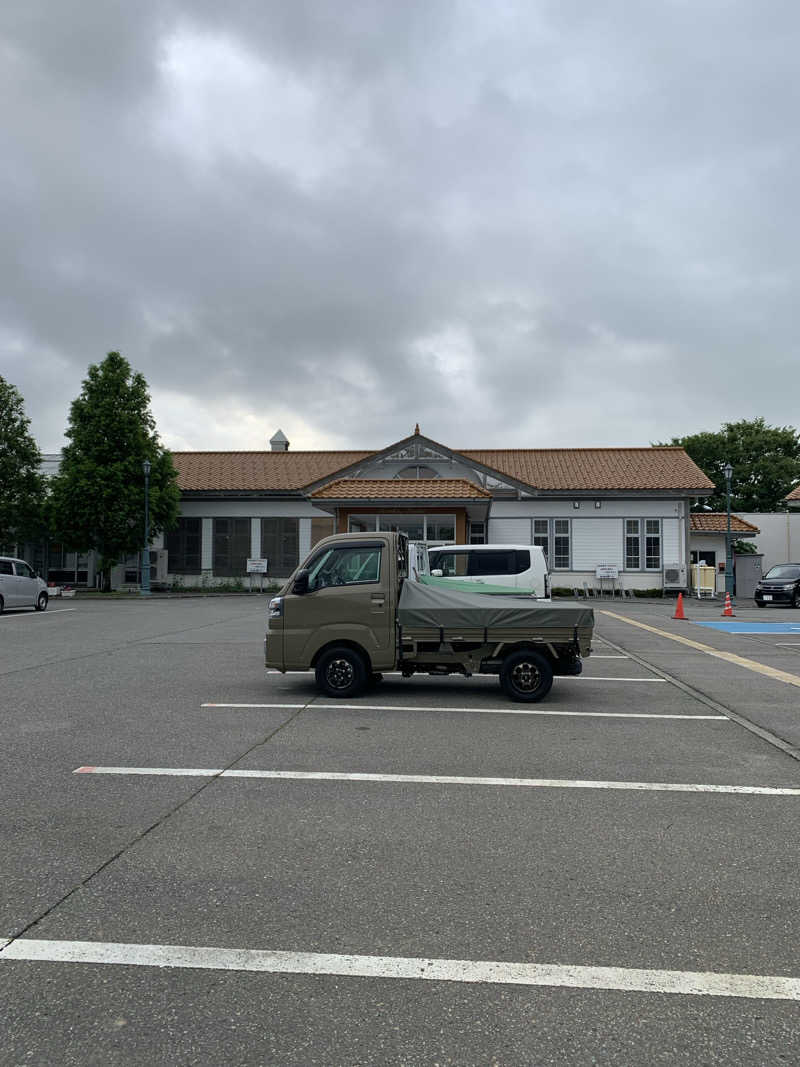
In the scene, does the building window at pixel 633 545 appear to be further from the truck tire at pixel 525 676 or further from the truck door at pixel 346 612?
the truck door at pixel 346 612

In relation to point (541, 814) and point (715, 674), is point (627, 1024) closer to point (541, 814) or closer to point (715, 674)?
point (541, 814)

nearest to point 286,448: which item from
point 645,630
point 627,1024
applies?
point 645,630

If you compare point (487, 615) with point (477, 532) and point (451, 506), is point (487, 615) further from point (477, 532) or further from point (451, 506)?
point (477, 532)

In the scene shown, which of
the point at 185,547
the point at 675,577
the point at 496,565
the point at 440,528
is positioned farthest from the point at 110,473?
the point at 675,577

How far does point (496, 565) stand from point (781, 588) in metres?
18.6

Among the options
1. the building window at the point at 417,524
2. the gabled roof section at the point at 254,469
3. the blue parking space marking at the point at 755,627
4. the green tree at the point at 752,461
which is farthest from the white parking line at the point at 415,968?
the green tree at the point at 752,461

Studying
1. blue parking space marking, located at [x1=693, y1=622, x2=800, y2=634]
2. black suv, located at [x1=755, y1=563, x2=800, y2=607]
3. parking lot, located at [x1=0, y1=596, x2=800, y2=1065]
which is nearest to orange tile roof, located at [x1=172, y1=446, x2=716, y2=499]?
black suv, located at [x1=755, y1=563, x2=800, y2=607]

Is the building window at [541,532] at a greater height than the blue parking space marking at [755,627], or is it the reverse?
the building window at [541,532]

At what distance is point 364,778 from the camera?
19.4 feet

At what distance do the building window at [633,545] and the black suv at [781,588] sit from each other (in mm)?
6325

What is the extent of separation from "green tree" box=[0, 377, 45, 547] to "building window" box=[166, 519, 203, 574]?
6.21 meters

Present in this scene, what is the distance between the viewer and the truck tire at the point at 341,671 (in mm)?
9344

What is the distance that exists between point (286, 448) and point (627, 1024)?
48824 millimetres

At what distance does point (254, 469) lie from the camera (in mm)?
41750
